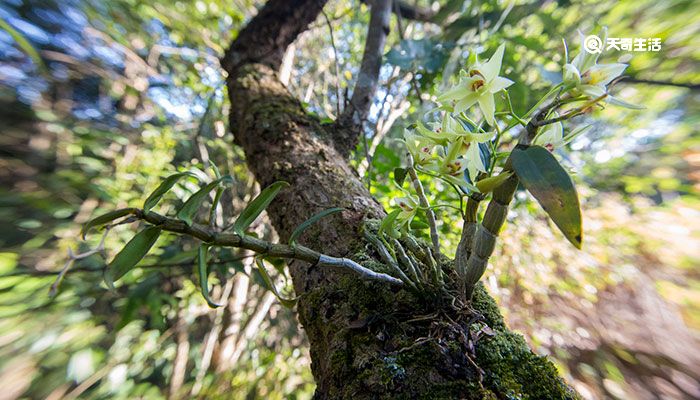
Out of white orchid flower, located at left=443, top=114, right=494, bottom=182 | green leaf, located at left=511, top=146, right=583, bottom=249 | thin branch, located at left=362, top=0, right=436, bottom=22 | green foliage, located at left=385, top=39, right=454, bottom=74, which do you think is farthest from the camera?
thin branch, located at left=362, top=0, right=436, bottom=22

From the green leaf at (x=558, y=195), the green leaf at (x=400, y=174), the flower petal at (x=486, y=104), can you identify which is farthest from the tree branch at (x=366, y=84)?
the green leaf at (x=558, y=195)

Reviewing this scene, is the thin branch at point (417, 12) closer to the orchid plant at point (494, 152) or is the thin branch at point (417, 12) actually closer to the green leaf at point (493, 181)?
the orchid plant at point (494, 152)

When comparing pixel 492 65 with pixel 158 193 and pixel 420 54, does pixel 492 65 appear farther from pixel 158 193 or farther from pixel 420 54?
pixel 420 54

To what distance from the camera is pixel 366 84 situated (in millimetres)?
983

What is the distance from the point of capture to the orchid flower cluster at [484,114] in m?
0.32

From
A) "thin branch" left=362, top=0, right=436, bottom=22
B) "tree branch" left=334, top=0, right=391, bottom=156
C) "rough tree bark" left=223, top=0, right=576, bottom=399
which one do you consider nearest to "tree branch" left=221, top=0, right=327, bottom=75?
"tree branch" left=334, top=0, right=391, bottom=156

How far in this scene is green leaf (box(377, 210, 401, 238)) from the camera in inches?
15.3

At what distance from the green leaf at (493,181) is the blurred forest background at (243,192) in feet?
2.45

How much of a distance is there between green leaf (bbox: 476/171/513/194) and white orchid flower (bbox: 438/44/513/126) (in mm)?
90

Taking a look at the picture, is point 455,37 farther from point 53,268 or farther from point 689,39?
point 53,268

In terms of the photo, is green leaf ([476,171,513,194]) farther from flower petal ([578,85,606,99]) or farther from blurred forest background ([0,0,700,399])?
blurred forest background ([0,0,700,399])

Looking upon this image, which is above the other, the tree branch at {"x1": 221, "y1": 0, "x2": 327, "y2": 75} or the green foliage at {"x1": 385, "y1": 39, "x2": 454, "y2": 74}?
the green foliage at {"x1": 385, "y1": 39, "x2": 454, "y2": 74}

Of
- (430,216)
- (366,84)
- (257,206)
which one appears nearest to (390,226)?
(430,216)

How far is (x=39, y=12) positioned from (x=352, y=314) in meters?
2.22
